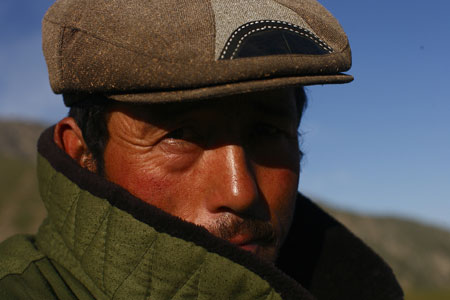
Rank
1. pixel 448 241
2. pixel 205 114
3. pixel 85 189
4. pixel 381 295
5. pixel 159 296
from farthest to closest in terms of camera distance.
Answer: pixel 448 241, pixel 381 295, pixel 205 114, pixel 85 189, pixel 159 296

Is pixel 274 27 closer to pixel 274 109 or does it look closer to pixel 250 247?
pixel 274 109

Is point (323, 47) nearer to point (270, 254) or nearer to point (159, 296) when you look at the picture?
point (270, 254)

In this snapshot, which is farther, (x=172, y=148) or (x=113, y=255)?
(x=172, y=148)

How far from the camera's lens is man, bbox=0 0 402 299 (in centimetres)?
184

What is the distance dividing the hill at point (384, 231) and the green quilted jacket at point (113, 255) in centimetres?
7095

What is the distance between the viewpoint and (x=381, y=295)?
3.02 meters

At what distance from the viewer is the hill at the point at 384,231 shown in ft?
238

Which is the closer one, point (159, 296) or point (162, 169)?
point (159, 296)

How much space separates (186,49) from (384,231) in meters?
115

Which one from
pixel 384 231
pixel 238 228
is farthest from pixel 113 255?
pixel 384 231

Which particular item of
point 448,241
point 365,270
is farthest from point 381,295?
point 448,241

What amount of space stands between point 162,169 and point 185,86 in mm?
448

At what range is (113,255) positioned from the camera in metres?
1.88

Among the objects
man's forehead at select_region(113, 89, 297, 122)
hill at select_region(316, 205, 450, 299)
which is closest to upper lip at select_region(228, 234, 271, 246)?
man's forehead at select_region(113, 89, 297, 122)
